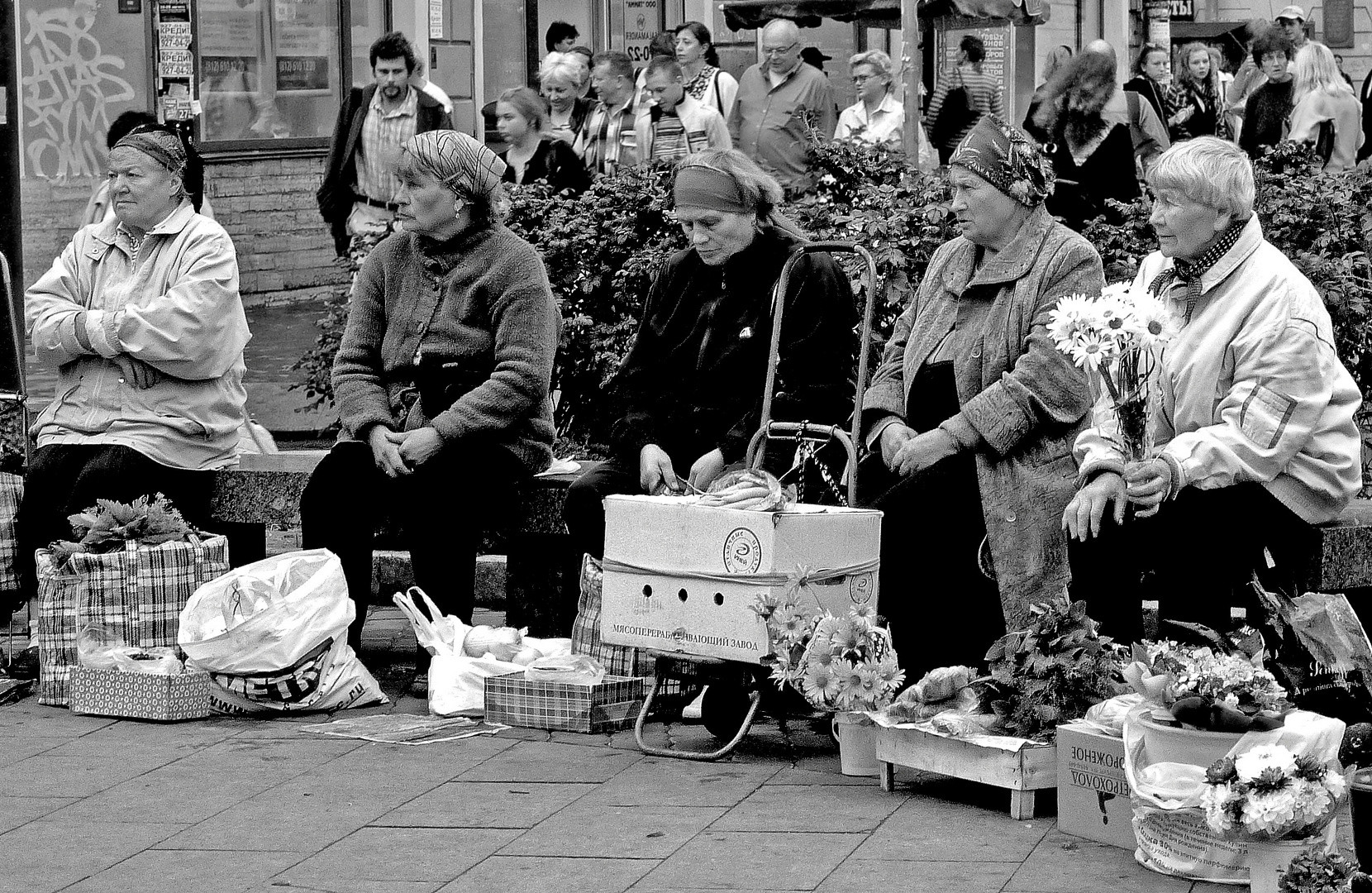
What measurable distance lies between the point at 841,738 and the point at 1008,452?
0.88m

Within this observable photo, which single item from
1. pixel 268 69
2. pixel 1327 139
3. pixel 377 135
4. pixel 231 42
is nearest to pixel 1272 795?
pixel 377 135

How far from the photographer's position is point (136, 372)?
6.56m

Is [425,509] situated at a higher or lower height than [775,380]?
lower

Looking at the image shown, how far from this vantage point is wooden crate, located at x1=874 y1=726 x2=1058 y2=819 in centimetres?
467

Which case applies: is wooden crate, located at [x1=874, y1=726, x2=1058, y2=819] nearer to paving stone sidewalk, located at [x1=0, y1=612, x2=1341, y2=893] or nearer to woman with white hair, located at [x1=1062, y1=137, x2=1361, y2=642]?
paving stone sidewalk, located at [x1=0, y1=612, x2=1341, y2=893]

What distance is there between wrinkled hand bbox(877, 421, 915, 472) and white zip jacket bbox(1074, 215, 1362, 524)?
1.89 ft

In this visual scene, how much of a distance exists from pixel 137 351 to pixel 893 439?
2.32 metres

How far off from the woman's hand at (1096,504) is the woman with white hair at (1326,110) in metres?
9.35

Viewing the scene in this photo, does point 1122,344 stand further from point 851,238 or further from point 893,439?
point 851,238

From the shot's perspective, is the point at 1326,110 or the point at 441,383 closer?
the point at 441,383

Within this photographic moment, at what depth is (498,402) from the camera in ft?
20.4

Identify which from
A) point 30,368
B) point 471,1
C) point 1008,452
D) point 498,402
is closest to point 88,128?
point 30,368

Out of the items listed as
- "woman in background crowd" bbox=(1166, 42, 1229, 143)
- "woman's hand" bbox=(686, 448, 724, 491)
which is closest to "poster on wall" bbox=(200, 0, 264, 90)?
"woman in background crowd" bbox=(1166, 42, 1229, 143)

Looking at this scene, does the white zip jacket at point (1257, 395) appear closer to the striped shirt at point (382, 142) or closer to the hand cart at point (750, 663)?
the hand cart at point (750, 663)
